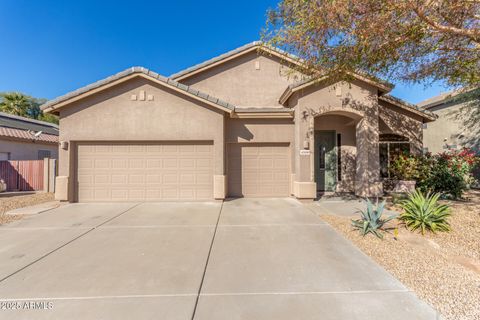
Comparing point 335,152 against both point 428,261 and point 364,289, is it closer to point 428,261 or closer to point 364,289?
point 428,261

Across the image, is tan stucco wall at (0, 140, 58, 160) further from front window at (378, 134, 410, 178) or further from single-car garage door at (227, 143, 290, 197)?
front window at (378, 134, 410, 178)

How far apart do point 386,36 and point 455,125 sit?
13.4 metres

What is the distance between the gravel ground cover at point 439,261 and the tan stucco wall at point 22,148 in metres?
18.2

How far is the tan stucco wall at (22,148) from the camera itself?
509 inches

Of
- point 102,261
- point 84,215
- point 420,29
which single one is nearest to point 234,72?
point 420,29

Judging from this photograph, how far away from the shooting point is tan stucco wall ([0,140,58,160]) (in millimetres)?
12930

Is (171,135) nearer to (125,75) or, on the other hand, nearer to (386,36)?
(125,75)

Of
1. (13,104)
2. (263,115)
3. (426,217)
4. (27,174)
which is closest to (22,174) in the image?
(27,174)

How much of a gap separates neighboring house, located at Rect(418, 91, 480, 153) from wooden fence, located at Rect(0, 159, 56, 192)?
20.4 metres

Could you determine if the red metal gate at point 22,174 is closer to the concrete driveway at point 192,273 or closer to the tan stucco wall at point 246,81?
the concrete driveway at point 192,273

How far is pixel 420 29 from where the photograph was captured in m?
5.29
